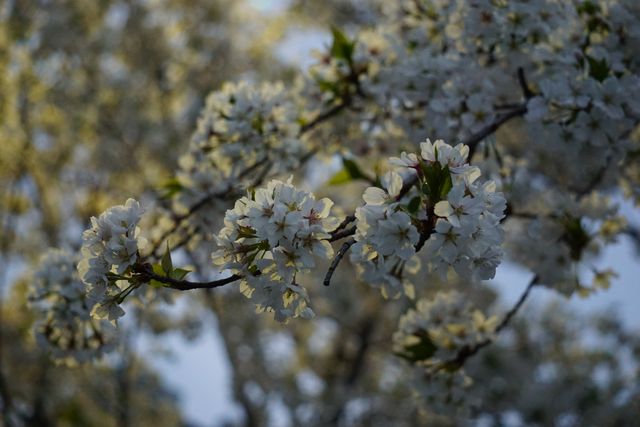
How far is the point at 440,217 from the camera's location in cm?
168

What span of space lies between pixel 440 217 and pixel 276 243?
1.49ft

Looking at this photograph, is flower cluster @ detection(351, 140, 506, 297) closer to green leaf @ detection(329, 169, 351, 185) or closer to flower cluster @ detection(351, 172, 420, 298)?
flower cluster @ detection(351, 172, 420, 298)

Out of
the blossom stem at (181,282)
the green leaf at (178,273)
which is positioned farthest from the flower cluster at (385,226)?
the green leaf at (178,273)

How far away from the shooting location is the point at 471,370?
10.8 ft

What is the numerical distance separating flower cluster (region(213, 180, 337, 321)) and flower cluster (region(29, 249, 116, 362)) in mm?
1166

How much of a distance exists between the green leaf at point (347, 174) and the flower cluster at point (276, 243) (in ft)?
4.17

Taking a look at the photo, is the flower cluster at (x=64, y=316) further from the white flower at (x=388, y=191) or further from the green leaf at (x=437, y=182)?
the green leaf at (x=437, y=182)

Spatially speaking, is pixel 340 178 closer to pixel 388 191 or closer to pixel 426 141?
pixel 426 141

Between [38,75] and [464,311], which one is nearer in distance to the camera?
[464,311]

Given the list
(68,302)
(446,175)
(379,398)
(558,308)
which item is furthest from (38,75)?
(558,308)

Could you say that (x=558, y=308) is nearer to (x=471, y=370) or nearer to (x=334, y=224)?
(x=471, y=370)

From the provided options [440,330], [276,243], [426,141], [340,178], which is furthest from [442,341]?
[276,243]

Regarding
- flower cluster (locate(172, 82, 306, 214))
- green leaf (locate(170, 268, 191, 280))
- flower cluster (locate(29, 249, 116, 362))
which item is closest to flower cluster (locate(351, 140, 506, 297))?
green leaf (locate(170, 268, 191, 280))

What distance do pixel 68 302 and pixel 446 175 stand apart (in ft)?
5.74
